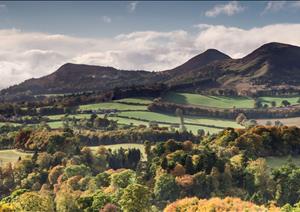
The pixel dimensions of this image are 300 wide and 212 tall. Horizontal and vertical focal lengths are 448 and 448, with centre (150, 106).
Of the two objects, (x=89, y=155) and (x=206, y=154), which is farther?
(x=89, y=155)

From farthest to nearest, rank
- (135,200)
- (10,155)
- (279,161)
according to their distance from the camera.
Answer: (10,155)
(279,161)
(135,200)

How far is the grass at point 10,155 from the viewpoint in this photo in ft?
558

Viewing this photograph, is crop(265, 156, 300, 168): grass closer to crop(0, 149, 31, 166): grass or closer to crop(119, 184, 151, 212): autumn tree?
crop(119, 184, 151, 212): autumn tree

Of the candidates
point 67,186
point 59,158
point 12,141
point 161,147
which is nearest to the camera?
point 67,186

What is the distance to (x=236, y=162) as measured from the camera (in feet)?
429

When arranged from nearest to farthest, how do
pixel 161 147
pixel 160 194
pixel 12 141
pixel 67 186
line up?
pixel 160 194
pixel 67 186
pixel 161 147
pixel 12 141

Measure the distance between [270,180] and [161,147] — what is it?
42.6m

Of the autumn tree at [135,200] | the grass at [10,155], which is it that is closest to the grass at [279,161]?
the autumn tree at [135,200]

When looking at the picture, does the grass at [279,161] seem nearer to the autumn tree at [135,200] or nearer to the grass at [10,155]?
the autumn tree at [135,200]

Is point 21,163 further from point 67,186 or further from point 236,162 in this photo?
point 236,162

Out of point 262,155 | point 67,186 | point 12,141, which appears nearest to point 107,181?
point 67,186

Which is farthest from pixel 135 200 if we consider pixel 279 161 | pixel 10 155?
pixel 10 155

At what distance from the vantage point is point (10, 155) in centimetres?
17888

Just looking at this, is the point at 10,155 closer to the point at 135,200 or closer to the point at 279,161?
the point at 279,161
